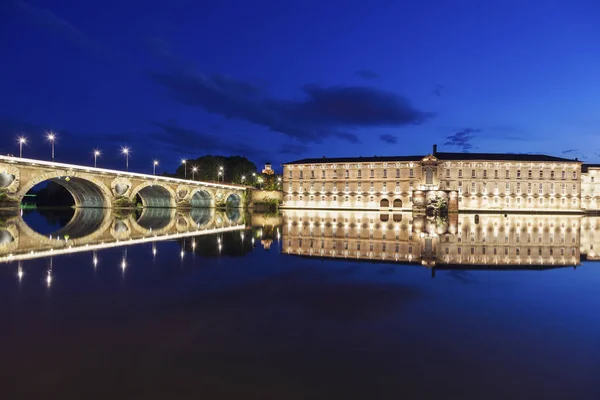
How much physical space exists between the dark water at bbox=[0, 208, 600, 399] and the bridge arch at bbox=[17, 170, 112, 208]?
45.1m

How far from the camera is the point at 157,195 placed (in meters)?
92.7

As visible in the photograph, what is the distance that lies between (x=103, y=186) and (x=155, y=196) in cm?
2958

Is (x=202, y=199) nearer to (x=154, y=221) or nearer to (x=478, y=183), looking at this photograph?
(x=154, y=221)

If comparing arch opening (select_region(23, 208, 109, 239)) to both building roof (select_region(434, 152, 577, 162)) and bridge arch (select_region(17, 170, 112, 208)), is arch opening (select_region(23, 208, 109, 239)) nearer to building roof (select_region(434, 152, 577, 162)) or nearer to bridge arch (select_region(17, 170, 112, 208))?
bridge arch (select_region(17, 170, 112, 208))

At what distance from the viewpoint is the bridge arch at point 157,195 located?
266 feet

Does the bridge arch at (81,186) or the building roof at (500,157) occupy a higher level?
the building roof at (500,157)

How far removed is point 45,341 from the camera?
687 centimetres

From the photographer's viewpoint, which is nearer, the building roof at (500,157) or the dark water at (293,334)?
the dark water at (293,334)

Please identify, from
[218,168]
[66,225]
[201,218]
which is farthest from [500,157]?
[66,225]

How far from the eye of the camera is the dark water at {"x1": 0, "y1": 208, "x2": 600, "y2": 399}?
17.9ft

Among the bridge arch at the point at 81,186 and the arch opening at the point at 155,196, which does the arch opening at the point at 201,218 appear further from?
the arch opening at the point at 155,196

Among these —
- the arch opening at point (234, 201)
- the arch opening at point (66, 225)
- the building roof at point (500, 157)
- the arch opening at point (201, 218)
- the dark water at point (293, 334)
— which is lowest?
the dark water at point (293, 334)

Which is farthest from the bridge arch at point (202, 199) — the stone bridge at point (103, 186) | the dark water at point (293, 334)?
the dark water at point (293, 334)

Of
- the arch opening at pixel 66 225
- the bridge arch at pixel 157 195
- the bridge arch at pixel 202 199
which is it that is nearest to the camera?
the arch opening at pixel 66 225
